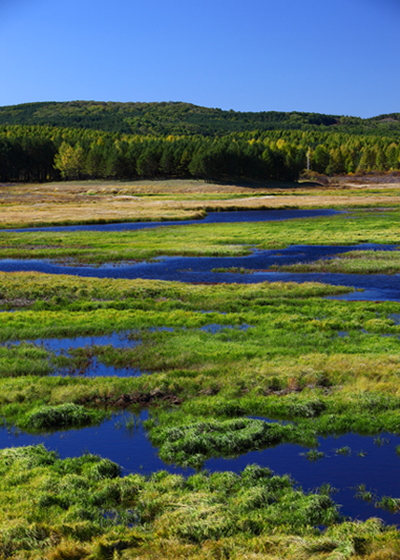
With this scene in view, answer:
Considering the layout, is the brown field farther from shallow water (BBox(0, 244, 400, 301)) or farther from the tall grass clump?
the tall grass clump

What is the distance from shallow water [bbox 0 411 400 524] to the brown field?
213 ft

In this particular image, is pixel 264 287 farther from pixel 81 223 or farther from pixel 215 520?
pixel 81 223

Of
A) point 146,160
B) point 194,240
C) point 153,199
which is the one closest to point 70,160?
point 146,160

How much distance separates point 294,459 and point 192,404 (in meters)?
3.93

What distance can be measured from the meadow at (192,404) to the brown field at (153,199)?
167 ft

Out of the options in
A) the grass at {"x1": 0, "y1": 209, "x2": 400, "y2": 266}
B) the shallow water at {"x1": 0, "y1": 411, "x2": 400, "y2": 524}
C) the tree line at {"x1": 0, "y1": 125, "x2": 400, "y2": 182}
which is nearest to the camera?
the shallow water at {"x1": 0, "y1": 411, "x2": 400, "y2": 524}

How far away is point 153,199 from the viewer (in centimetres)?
11744

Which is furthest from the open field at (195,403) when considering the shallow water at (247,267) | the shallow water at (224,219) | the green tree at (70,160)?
the green tree at (70,160)

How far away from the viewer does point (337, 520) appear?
10852 millimetres

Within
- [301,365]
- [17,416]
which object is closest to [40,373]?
[17,416]

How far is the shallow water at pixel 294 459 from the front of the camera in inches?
482

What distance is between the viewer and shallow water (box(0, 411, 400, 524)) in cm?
1225

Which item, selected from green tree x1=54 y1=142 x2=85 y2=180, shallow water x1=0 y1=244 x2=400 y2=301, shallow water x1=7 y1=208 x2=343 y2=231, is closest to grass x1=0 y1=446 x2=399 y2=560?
shallow water x1=0 y1=244 x2=400 y2=301

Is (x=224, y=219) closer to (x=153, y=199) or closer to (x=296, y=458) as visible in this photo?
(x=153, y=199)
